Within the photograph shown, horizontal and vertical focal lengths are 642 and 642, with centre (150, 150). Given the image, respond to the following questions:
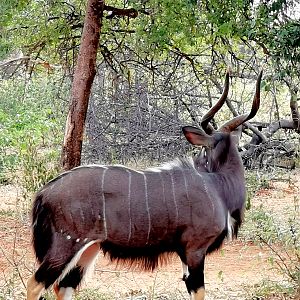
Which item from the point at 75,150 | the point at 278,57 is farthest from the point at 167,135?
the point at 278,57

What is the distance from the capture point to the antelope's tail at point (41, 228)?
11.3 ft

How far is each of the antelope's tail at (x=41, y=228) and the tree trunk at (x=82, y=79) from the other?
3.12 meters

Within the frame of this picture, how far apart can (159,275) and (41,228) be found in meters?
1.97

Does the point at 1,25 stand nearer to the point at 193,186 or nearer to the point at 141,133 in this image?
the point at 141,133

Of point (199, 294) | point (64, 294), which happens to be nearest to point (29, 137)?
point (64, 294)

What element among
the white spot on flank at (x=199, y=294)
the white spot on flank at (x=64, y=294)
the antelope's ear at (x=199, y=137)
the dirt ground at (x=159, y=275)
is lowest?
the dirt ground at (x=159, y=275)

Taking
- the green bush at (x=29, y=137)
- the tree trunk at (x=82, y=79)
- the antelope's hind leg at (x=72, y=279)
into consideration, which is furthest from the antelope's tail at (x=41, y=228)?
the green bush at (x=29, y=137)

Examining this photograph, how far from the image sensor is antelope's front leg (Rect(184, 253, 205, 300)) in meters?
3.55

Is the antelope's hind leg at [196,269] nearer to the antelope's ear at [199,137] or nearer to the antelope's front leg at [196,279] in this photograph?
the antelope's front leg at [196,279]

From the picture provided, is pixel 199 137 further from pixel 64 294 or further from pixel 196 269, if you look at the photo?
pixel 64 294

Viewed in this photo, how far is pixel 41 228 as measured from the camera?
11.4 feet

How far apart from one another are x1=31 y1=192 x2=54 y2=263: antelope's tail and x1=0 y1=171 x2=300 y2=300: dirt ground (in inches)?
13.5

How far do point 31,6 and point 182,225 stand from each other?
4862mm

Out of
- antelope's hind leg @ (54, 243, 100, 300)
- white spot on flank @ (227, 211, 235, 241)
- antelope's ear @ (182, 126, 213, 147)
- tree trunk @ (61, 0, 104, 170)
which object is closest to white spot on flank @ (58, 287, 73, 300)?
antelope's hind leg @ (54, 243, 100, 300)
